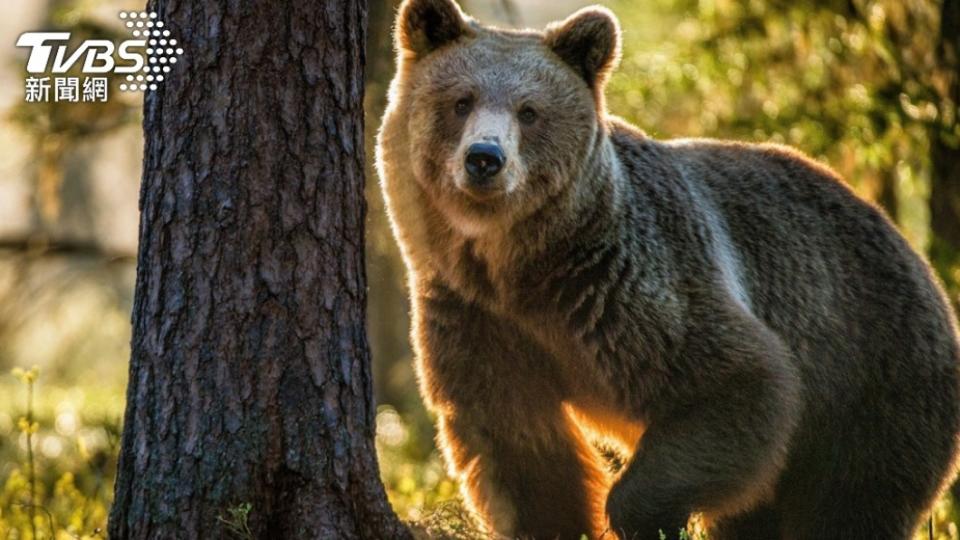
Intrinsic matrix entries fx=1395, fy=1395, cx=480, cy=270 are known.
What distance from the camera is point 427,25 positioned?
5.57m

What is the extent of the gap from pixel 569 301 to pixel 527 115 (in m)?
0.74

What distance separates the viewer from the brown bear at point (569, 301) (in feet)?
17.6

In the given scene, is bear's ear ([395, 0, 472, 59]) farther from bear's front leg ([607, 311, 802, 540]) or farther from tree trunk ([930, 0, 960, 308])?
tree trunk ([930, 0, 960, 308])

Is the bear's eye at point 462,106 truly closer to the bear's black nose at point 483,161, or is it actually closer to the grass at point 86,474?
the bear's black nose at point 483,161

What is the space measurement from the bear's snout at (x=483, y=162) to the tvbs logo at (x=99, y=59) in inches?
43.5

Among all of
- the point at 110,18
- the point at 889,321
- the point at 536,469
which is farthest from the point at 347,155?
the point at 110,18

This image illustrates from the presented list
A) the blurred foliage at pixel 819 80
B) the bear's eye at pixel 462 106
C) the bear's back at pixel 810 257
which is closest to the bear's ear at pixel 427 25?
the bear's eye at pixel 462 106

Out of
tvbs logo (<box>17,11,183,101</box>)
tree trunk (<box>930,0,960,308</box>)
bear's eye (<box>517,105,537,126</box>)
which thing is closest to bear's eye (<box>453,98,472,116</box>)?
bear's eye (<box>517,105,537,126</box>)

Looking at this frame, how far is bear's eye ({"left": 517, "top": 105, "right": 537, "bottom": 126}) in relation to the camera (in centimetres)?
538

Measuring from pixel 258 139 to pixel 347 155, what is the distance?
1.02 feet

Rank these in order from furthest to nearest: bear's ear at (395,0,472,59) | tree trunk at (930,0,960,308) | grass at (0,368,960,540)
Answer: tree trunk at (930,0,960,308) → grass at (0,368,960,540) → bear's ear at (395,0,472,59)

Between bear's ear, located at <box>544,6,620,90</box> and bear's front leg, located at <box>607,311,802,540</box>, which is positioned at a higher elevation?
bear's ear, located at <box>544,6,620,90</box>

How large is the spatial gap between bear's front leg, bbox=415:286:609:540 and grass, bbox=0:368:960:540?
0.21m

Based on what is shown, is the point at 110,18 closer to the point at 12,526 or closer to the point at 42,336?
the point at 12,526
